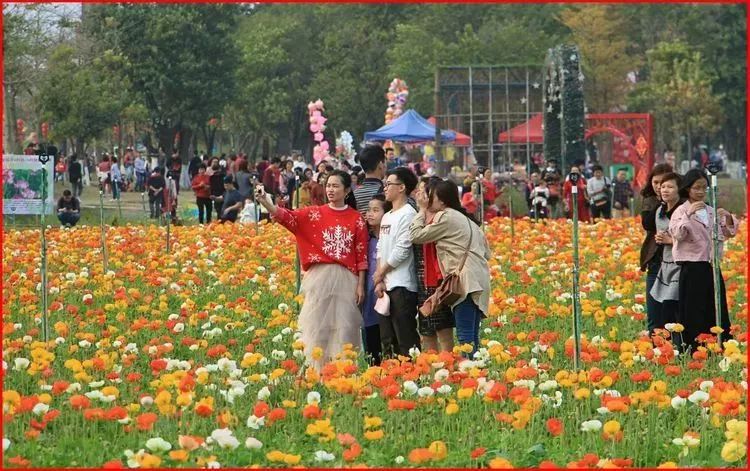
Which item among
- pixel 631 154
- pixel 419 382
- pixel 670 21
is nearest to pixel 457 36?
pixel 670 21

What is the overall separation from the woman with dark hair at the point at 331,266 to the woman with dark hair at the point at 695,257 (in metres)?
2.29

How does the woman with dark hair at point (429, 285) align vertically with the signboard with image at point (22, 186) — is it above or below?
below

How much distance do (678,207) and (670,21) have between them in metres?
67.0

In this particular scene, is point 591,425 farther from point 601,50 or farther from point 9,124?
point 601,50

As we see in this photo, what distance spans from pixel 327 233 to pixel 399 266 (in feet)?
1.60

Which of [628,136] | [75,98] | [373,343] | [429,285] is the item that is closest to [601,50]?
[628,136]

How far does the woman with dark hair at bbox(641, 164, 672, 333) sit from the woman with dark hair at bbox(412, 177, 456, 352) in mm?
1928

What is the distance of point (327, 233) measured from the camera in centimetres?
946

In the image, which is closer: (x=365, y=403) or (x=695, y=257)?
(x=365, y=403)

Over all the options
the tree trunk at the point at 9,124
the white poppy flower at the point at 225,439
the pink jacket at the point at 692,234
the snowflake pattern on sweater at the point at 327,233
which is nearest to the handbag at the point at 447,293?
the snowflake pattern on sweater at the point at 327,233

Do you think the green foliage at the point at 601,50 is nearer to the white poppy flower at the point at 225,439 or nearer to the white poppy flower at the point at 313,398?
the white poppy flower at the point at 313,398

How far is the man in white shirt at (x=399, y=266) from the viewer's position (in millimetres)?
9438

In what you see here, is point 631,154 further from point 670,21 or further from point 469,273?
point 670,21

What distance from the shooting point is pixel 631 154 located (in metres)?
39.6
